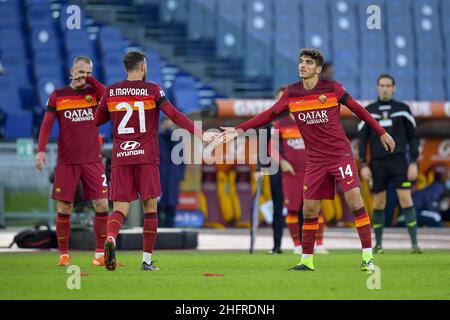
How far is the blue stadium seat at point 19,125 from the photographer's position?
21.5 metres

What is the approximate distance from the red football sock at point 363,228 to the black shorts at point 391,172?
3887 millimetres

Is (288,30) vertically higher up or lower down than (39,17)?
lower down

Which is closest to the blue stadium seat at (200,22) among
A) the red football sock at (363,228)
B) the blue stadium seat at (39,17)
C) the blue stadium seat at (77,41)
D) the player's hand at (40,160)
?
the blue stadium seat at (77,41)

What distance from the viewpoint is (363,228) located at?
32.3ft

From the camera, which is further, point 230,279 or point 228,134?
point 228,134

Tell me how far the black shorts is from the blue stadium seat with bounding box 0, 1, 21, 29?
13033 mm

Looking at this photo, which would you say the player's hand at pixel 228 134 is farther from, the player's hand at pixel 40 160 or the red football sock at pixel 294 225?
the red football sock at pixel 294 225

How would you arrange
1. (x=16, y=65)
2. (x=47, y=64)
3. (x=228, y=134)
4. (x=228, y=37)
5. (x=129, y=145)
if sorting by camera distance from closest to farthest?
(x=129, y=145), (x=228, y=134), (x=47, y=64), (x=16, y=65), (x=228, y=37)

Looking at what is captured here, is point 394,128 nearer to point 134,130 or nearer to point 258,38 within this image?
point 134,130

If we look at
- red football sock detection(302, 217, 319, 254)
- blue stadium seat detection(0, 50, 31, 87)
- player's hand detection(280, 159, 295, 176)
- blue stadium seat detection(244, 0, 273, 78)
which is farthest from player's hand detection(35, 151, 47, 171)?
blue stadium seat detection(244, 0, 273, 78)

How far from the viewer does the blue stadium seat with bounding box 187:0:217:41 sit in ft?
78.7

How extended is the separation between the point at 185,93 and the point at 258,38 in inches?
111

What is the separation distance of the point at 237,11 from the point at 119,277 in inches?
671

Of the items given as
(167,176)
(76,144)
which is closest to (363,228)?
(76,144)
